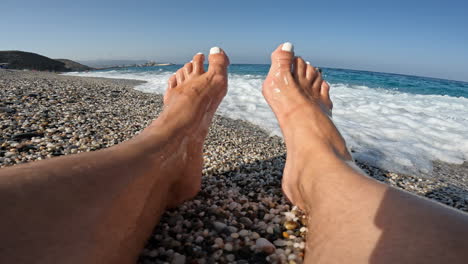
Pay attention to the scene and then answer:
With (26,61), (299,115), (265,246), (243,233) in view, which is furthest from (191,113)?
(26,61)

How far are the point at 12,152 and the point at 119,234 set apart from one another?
4.76 ft

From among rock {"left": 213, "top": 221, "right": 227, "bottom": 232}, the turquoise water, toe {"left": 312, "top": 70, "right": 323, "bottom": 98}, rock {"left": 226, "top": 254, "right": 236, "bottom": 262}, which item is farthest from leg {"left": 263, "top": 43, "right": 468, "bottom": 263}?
the turquoise water

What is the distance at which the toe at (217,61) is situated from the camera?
7.66ft

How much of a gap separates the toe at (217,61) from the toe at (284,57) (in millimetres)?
438

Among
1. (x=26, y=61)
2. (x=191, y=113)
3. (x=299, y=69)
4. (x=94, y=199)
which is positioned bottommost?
(x=94, y=199)

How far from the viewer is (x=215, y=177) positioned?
186 centimetres

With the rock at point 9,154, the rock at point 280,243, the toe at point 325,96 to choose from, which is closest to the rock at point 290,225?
the rock at point 280,243

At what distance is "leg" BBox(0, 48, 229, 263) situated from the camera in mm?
653

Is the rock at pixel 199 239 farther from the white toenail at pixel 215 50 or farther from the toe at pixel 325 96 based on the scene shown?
the white toenail at pixel 215 50

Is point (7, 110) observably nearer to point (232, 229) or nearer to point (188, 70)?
point (188, 70)

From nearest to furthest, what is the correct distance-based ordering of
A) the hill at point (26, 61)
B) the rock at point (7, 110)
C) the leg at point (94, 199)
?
the leg at point (94, 199) → the rock at point (7, 110) → the hill at point (26, 61)

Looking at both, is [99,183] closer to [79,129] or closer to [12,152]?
[12,152]

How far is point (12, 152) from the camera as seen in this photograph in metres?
1.79

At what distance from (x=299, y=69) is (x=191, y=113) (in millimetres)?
1147
